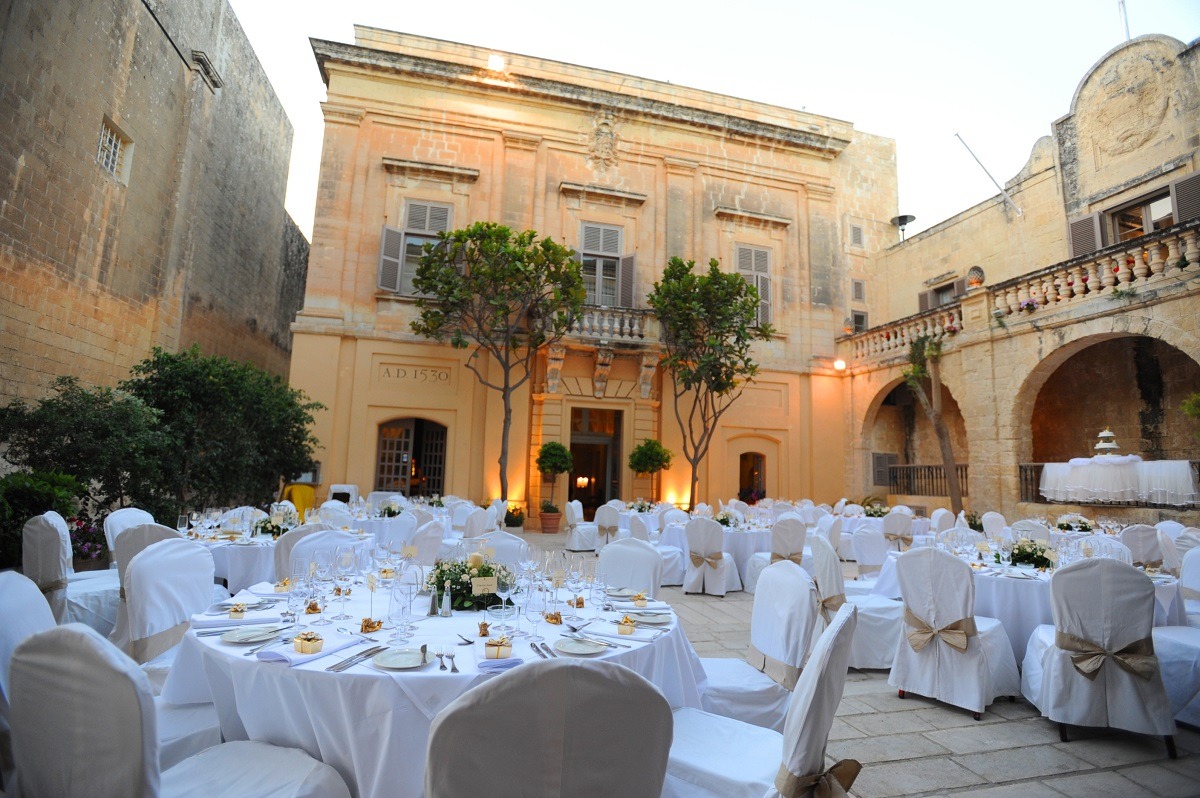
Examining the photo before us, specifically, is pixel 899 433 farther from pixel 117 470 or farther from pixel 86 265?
pixel 86 265

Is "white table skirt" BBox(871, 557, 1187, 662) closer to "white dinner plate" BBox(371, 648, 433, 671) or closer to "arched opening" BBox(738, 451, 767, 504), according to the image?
"white dinner plate" BBox(371, 648, 433, 671)

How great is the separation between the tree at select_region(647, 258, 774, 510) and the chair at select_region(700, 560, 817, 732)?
9.77 meters

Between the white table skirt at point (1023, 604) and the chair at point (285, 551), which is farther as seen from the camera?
the chair at point (285, 551)

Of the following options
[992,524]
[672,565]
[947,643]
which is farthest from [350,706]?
[992,524]

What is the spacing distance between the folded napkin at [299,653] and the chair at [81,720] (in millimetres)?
544

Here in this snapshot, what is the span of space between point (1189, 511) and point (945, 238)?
833 centimetres

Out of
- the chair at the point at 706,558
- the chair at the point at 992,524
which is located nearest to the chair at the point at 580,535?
the chair at the point at 706,558

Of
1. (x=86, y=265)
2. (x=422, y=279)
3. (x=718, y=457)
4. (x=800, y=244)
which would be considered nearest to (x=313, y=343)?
(x=422, y=279)

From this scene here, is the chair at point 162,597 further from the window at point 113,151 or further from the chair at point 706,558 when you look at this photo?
the window at point 113,151

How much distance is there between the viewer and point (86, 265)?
383 inches

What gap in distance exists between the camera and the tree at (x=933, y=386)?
448 inches

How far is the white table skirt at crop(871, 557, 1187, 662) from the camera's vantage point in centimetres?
412

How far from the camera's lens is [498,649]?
221 centimetres

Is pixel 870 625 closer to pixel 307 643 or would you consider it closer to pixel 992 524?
pixel 307 643
